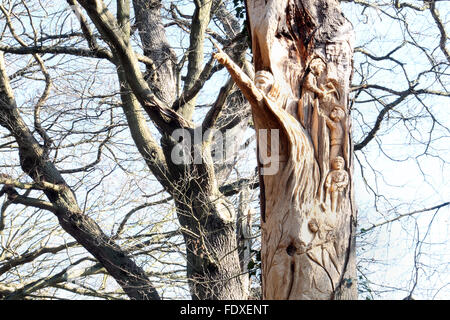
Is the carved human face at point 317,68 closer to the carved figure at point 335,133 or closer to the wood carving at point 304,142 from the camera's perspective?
the wood carving at point 304,142

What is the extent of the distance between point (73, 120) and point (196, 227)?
180 centimetres

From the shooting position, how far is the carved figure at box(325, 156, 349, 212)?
3.26 meters

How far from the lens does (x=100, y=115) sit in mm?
6559

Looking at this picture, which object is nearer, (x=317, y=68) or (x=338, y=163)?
(x=338, y=163)

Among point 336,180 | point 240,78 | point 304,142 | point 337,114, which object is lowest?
point 336,180

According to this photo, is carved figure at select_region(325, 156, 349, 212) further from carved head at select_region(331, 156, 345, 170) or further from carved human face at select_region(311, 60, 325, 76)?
carved human face at select_region(311, 60, 325, 76)

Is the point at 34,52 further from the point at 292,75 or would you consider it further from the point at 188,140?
the point at 292,75

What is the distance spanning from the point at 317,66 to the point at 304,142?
486 millimetres

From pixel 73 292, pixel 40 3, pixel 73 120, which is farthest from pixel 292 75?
pixel 73 292

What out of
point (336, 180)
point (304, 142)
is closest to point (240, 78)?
point (304, 142)

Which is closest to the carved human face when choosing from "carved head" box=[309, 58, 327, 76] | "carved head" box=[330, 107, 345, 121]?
A: "carved head" box=[309, 58, 327, 76]

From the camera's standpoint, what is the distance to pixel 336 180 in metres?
3.28

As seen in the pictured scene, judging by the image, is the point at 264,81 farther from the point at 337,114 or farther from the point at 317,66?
the point at 337,114

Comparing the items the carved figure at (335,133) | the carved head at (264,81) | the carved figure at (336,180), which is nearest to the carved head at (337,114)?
the carved figure at (335,133)
